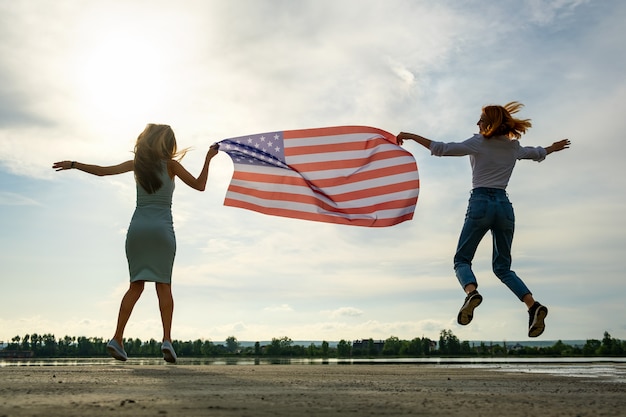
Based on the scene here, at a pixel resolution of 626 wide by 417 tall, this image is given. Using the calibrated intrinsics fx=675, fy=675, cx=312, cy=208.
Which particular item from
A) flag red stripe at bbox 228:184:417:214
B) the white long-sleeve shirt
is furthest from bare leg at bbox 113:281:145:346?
the white long-sleeve shirt

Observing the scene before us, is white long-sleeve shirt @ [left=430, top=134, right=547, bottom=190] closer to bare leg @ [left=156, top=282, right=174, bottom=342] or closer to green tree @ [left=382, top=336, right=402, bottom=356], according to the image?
bare leg @ [left=156, top=282, right=174, bottom=342]

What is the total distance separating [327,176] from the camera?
10922 mm

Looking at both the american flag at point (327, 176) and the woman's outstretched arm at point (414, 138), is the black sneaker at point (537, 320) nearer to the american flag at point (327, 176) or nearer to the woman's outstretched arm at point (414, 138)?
the woman's outstretched arm at point (414, 138)

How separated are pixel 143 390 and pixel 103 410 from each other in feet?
3.91

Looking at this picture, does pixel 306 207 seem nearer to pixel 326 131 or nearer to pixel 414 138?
pixel 326 131

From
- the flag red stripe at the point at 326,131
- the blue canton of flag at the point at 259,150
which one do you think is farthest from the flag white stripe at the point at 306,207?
the flag red stripe at the point at 326,131

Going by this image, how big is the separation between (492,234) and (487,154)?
0.96 m

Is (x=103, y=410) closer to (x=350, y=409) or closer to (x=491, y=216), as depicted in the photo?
(x=350, y=409)

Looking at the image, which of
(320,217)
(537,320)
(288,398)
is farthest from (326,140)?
(288,398)

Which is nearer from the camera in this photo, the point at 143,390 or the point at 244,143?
the point at 143,390

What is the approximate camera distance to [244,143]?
10594 millimetres

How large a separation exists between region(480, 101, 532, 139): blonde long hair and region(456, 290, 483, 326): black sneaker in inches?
77.5

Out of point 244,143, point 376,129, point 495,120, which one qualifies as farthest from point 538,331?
point 244,143

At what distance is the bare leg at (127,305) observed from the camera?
26.5ft
